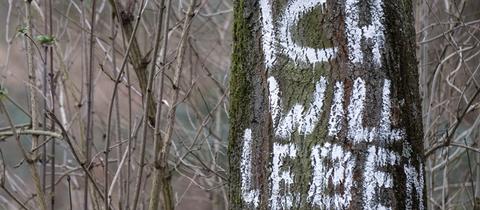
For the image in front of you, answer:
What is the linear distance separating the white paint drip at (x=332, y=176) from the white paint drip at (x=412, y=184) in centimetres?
16

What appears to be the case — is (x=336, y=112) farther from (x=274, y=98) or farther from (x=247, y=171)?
(x=247, y=171)

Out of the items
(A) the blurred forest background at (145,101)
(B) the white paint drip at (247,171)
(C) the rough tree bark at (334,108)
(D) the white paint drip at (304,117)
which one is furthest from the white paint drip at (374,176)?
(A) the blurred forest background at (145,101)

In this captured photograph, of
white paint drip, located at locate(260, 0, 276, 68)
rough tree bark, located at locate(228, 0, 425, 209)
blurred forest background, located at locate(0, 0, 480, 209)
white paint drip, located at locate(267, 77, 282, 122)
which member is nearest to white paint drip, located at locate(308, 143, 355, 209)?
rough tree bark, located at locate(228, 0, 425, 209)

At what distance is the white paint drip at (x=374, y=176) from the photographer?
169 cm

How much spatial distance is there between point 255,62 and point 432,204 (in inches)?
116

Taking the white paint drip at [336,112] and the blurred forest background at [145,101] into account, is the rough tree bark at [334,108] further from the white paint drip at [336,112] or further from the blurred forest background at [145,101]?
the blurred forest background at [145,101]

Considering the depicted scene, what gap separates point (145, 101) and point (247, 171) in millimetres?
807

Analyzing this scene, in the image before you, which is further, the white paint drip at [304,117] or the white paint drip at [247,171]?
the white paint drip at [247,171]

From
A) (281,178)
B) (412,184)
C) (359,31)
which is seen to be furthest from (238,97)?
(412,184)

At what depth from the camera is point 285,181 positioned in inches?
68.9

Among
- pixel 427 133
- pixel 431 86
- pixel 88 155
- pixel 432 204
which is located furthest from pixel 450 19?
pixel 88 155

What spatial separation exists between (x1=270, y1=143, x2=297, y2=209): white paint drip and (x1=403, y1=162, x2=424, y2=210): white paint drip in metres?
0.28

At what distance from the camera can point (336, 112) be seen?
5.59 feet

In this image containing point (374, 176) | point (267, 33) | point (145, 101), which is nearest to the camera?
point (374, 176)
